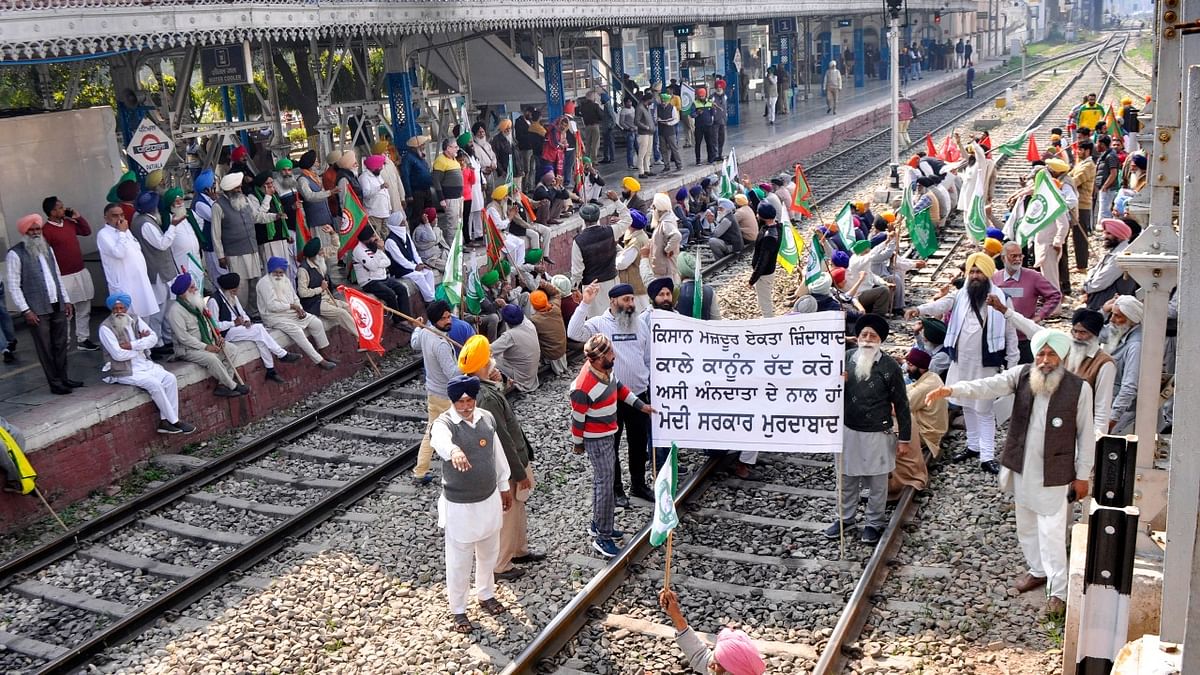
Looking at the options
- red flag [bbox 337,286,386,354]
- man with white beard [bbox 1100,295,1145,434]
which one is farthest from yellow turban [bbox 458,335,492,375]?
man with white beard [bbox 1100,295,1145,434]

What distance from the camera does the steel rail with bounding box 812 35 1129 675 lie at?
6.48 meters

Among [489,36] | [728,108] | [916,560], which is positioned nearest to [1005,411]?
[916,560]

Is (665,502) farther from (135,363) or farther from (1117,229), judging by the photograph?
(135,363)

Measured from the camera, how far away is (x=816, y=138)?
3077 centimetres

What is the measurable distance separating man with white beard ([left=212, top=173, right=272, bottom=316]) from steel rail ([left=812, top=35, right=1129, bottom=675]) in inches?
293

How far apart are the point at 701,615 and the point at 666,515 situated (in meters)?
1.43

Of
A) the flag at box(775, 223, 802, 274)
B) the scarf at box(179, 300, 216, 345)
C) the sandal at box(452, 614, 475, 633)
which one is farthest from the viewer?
the flag at box(775, 223, 802, 274)

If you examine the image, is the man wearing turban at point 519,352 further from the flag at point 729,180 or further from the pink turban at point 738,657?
the flag at point 729,180

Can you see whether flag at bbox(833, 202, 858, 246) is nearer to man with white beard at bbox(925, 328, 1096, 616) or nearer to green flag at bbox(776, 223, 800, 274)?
green flag at bbox(776, 223, 800, 274)

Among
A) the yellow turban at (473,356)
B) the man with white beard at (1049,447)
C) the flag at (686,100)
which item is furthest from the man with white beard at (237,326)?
the flag at (686,100)

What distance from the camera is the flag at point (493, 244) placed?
13.3 m

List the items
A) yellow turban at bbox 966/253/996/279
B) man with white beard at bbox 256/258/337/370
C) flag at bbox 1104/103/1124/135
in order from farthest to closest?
flag at bbox 1104/103/1124/135 → man with white beard at bbox 256/258/337/370 → yellow turban at bbox 966/253/996/279

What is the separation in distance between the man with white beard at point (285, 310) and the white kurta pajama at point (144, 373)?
1.53 m

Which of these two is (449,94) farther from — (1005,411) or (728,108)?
(728,108)
